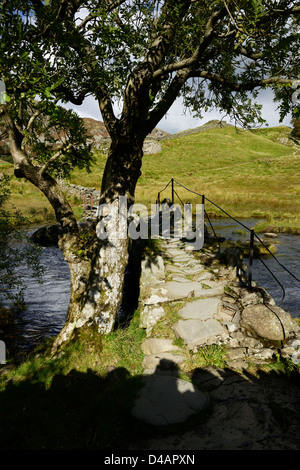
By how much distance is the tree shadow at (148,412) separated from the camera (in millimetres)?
3307

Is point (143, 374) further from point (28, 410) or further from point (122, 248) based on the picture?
point (122, 248)

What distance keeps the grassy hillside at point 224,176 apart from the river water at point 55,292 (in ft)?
13.6

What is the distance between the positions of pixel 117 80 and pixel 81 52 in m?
1.07

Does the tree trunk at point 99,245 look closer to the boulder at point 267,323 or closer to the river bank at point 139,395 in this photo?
the river bank at point 139,395

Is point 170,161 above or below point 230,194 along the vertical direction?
above

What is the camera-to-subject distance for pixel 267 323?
5297 millimetres

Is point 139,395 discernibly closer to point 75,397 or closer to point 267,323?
point 75,397

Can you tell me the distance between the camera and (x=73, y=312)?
5980mm

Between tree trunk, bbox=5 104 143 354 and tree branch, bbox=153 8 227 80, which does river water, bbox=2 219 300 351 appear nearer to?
tree trunk, bbox=5 104 143 354

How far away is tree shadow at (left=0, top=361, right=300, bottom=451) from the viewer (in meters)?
3.31

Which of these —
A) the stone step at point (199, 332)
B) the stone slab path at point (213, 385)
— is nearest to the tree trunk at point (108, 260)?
the stone slab path at point (213, 385)

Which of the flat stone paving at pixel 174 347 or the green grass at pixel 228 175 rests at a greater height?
the green grass at pixel 228 175

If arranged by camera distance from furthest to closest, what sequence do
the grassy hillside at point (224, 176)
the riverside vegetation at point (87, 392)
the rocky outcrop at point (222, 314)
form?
the grassy hillside at point (224, 176)
the rocky outcrop at point (222, 314)
the riverside vegetation at point (87, 392)
